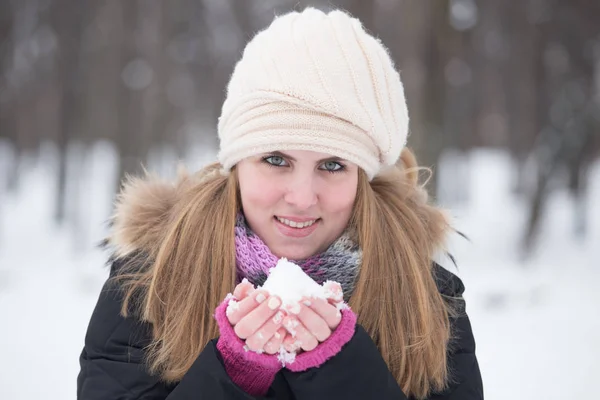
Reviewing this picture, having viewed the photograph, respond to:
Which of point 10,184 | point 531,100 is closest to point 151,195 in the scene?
point 531,100

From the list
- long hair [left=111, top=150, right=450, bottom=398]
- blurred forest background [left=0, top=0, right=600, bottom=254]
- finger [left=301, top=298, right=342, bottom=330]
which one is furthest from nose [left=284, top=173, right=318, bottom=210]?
blurred forest background [left=0, top=0, right=600, bottom=254]

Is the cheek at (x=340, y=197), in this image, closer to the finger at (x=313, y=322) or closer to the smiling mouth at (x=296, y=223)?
the smiling mouth at (x=296, y=223)

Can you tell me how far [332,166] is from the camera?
220 centimetres

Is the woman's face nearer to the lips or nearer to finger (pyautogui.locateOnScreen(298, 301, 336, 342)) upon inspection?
the lips

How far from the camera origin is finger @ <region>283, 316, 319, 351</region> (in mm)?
1738

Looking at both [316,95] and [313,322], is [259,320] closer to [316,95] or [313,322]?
[313,322]

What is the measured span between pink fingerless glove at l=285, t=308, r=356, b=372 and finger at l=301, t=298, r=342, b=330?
0.02 metres

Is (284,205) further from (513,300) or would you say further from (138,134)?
(138,134)

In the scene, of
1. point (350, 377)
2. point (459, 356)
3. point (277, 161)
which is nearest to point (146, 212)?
point (277, 161)

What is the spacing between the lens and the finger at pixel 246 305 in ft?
5.77

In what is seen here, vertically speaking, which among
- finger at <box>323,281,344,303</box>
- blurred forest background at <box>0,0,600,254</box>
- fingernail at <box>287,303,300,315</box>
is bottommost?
fingernail at <box>287,303,300,315</box>

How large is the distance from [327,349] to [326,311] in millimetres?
122

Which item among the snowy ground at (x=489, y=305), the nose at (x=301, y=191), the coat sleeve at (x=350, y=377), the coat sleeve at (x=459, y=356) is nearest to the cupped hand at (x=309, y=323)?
the coat sleeve at (x=350, y=377)

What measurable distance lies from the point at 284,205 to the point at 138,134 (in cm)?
1155
